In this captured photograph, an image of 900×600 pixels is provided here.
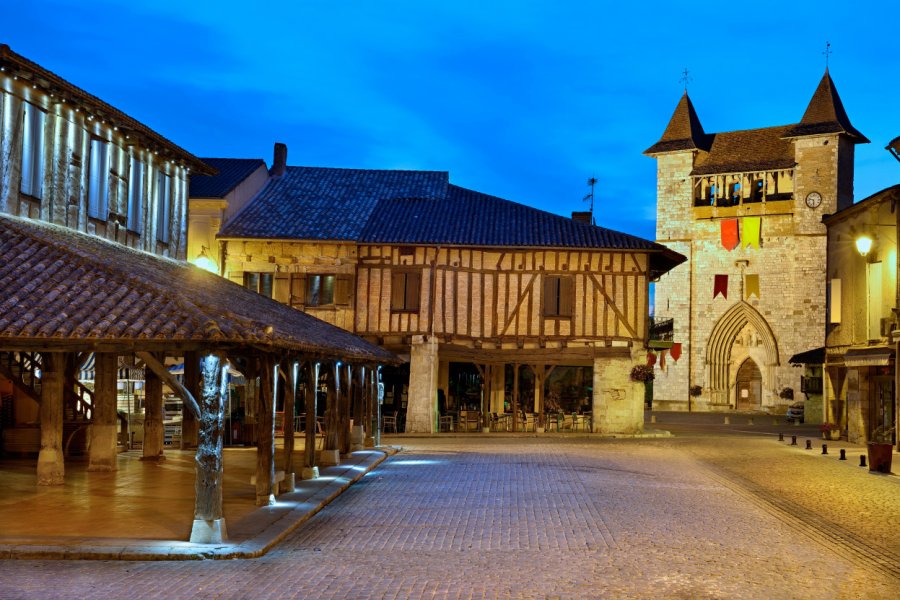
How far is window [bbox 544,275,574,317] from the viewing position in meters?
30.3

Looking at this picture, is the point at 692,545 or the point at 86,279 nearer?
the point at 692,545

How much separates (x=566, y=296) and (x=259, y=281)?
9.51 metres

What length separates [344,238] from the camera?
30.0m

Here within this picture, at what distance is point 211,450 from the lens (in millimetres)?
10617

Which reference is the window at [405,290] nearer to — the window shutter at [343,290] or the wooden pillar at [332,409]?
the window shutter at [343,290]

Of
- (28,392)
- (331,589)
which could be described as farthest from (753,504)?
(28,392)

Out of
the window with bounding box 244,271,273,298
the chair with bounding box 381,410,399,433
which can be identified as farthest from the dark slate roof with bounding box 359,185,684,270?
the chair with bounding box 381,410,399,433

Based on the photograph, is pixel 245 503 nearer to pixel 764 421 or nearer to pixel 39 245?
pixel 39 245

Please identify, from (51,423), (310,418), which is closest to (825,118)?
(310,418)

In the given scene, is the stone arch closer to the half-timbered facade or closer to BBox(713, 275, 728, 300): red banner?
BBox(713, 275, 728, 300): red banner

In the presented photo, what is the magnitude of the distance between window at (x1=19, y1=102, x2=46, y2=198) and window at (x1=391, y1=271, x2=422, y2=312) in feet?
53.1

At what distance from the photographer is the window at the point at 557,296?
1193 inches

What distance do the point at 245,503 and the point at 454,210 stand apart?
2105cm

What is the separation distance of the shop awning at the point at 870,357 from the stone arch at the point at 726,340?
88.4 feet
